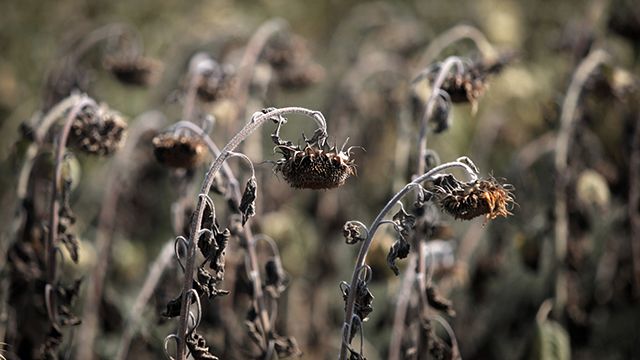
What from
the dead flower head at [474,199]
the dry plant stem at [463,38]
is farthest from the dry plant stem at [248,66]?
the dead flower head at [474,199]

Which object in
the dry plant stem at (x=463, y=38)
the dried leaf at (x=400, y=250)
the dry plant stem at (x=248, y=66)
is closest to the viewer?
the dried leaf at (x=400, y=250)

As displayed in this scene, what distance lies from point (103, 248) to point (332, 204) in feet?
4.49

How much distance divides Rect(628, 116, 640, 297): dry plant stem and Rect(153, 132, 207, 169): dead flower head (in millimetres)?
2084

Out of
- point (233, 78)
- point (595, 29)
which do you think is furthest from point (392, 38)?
point (233, 78)

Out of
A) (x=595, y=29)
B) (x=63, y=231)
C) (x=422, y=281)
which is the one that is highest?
(x=595, y=29)

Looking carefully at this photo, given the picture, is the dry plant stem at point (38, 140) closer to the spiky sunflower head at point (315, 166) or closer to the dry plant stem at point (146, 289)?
the dry plant stem at point (146, 289)

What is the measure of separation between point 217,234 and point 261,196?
5.89 feet

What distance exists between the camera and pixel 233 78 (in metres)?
2.84

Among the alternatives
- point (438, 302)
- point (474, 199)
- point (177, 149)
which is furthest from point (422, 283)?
point (177, 149)

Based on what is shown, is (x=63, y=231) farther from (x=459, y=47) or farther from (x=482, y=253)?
(x=482, y=253)

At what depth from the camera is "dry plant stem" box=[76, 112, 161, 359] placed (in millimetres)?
3168

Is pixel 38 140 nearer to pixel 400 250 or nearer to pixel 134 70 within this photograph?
pixel 134 70

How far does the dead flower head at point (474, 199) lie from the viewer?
1.80m

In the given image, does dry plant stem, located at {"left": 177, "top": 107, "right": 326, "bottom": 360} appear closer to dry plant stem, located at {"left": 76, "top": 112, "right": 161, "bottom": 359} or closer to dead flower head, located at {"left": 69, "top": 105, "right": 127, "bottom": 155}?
dead flower head, located at {"left": 69, "top": 105, "right": 127, "bottom": 155}
